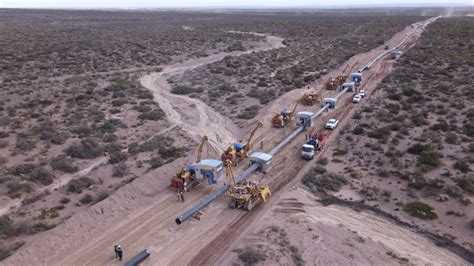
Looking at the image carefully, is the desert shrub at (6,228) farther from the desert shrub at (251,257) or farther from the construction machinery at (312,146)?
the construction machinery at (312,146)

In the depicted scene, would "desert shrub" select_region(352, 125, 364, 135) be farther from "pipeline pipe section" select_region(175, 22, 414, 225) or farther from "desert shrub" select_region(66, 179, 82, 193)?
"desert shrub" select_region(66, 179, 82, 193)

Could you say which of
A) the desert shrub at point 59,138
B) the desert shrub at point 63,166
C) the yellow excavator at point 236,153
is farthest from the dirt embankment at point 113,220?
the desert shrub at point 59,138

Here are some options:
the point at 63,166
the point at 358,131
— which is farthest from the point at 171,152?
the point at 358,131

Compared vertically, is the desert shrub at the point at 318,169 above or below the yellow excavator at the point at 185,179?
below

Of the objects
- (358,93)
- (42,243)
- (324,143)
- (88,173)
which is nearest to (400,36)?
(358,93)

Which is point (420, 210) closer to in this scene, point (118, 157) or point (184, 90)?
point (118, 157)

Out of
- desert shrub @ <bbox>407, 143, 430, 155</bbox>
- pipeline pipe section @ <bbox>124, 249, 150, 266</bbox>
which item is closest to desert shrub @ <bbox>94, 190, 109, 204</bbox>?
pipeline pipe section @ <bbox>124, 249, 150, 266</bbox>
